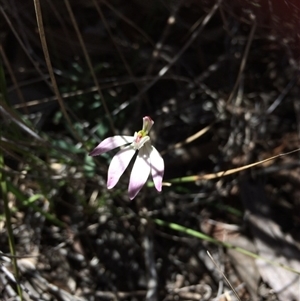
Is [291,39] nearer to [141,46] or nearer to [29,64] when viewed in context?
[141,46]

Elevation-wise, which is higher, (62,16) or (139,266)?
(62,16)

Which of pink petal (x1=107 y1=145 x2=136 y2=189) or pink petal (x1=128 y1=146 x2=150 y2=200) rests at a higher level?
pink petal (x1=128 y1=146 x2=150 y2=200)

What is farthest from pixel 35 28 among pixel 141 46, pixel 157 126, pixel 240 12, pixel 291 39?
pixel 291 39

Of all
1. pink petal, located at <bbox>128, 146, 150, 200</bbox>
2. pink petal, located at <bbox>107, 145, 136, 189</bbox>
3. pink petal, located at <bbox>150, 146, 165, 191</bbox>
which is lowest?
pink petal, located at <bbox>107, 145, 136, 189</bbox>

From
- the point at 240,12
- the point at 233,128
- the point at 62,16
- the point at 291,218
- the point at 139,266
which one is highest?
the point at 240,12
